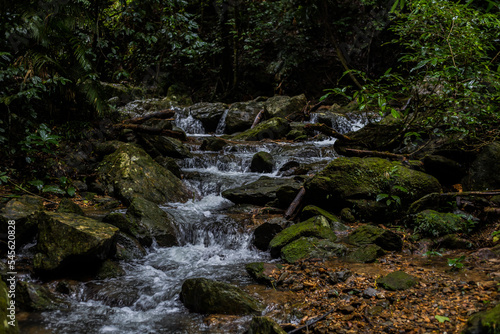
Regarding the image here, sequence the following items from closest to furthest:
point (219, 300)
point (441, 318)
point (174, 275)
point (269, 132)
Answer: point (441, 318) → point (219, 300) → point (174, 275) → point (269, 132)

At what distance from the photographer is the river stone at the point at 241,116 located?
13141 millimetres

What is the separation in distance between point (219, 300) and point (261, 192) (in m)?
3.63

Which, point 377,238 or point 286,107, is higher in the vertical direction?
point 286,107

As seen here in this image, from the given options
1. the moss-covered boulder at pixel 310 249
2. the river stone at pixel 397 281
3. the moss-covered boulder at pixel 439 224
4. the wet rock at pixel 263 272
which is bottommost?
the wet rock at pixel 263 272

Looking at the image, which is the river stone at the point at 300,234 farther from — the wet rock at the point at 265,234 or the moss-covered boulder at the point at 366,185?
the moss-covered boulder at the point at 366,185

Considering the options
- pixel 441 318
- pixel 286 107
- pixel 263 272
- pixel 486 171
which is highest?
pixel 286 107

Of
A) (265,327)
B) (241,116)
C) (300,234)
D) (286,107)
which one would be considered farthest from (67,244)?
(286,107)

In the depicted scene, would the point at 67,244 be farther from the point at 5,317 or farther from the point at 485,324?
the point at 485,324

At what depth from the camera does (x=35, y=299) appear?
10.2ft

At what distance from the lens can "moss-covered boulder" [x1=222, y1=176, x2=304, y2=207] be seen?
6102 millimetres

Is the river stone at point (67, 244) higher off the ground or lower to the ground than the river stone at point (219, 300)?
higher

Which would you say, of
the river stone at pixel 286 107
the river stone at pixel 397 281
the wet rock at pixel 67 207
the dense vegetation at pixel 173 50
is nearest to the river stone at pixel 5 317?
the dense vegetation at pixel 173 50

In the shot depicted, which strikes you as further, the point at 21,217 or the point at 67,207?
the point at 67,207

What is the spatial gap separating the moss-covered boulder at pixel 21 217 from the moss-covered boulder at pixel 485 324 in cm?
494
